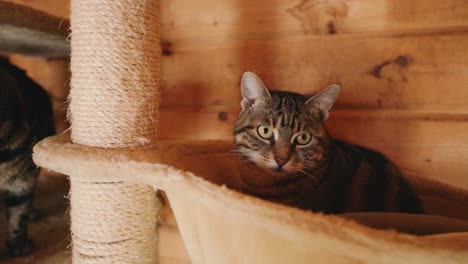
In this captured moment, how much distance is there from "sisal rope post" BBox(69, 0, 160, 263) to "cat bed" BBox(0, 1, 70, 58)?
0.25 m

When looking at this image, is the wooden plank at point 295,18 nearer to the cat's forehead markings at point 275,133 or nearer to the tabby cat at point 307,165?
the tabby cat at point 307,165

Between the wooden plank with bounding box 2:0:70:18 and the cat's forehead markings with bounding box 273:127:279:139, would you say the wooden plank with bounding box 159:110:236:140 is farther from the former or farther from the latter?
the wooden plank with bounding box 2:0:70:18

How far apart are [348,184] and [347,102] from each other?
40 centimetres

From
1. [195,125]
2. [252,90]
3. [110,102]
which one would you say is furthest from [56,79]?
[252,90]

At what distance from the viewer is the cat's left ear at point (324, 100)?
105 centimetres

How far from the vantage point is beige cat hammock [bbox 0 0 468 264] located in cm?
63

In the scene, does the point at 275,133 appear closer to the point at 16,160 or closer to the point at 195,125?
the point at 195,125

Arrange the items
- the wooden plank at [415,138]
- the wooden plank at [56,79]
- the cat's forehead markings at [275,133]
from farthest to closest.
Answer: the wooden plank at [56,79], the wooden plank at [415,138], the cat's forehead markings at [275,133]

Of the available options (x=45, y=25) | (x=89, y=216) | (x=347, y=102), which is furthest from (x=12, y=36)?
(x=347, y=102)

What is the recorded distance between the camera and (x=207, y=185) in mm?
645

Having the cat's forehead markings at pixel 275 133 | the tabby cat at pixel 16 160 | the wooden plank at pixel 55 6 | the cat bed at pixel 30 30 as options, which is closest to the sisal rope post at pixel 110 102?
the cat bed at pixel 30 30

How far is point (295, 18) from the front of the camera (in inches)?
53.6

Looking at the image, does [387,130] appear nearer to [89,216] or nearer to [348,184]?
[348,184]

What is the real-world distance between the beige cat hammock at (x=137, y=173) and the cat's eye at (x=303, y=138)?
25 centimetres
